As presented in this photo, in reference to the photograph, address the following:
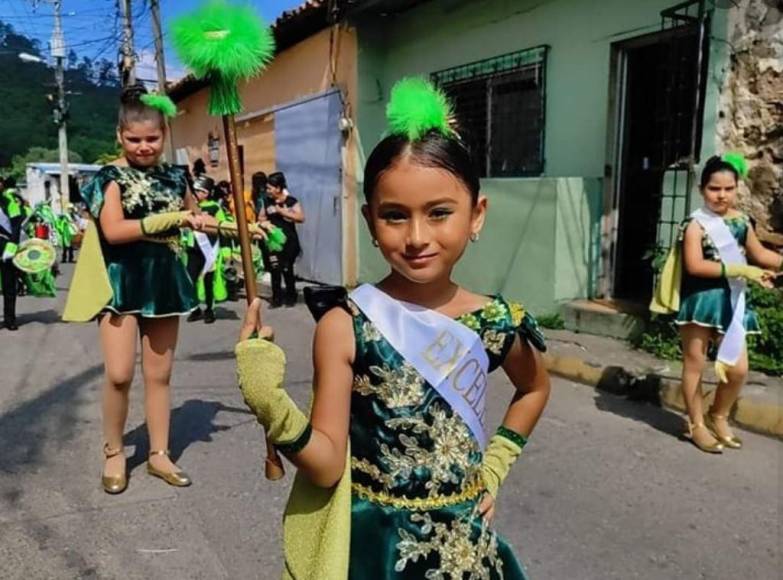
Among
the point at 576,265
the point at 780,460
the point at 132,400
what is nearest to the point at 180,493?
the point at 132,400

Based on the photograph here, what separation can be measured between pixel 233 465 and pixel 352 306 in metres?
2.68

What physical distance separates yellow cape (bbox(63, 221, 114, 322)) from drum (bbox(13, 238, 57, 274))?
546 cm

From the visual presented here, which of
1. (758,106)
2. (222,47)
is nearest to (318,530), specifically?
(222,47)

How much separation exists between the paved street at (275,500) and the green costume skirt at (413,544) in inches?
58.3

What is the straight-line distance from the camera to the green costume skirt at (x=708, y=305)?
4.09m

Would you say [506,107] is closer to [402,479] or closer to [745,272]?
[745,272]

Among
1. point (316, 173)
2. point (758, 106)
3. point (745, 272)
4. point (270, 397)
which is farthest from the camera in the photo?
point (316, 173)

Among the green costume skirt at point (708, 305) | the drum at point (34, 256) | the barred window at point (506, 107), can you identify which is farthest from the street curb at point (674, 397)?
the drum at point (34, 256)

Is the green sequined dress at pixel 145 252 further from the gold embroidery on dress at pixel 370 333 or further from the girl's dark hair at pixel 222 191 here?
the girl's dark hair at pixel 222 191

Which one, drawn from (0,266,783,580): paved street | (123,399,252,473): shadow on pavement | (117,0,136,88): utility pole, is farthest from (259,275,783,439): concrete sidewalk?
(117,0,136,88): utility pole

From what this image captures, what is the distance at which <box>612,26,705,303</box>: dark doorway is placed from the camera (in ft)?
20.4

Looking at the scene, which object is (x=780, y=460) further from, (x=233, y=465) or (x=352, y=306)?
(x=352, y=306)

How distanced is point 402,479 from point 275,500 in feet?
7.05

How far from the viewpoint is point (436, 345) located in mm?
1559
